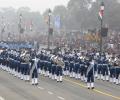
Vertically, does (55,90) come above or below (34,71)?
below

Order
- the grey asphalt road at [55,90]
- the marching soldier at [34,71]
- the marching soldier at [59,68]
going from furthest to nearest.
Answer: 1. the marching soldier at [59,68]
2. the marching soldier at [34,71]
3. the grey asphalt road at [55,90]

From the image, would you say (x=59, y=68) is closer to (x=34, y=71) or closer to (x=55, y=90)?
(x=34, y=71)

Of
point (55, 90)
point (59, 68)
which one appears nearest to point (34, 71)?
point (59, 68)

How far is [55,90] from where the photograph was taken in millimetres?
26297

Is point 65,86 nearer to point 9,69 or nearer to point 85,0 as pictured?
point 9,69

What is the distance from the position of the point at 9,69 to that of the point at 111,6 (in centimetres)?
4666

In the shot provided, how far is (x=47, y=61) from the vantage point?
32.2 meters

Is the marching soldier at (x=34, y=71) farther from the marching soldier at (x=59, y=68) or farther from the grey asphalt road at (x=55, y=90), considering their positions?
the marching soldier at (x=59, y=68)

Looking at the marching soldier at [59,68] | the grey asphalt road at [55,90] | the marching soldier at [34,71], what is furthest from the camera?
the marching soldier at [59,68]

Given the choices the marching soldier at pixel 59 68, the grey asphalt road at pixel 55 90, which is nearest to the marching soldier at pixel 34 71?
the grey asphalt road at pixel 55 90

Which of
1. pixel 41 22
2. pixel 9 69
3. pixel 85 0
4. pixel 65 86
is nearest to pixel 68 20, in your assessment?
pixel 85 0

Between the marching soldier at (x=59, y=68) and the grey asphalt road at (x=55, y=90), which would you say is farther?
the marching soldier at (x=59, y=68)

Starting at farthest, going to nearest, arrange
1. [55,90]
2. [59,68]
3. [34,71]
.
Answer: [59,68]
[34,71]
[55,90]

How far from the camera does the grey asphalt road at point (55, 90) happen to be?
78.0 feet
